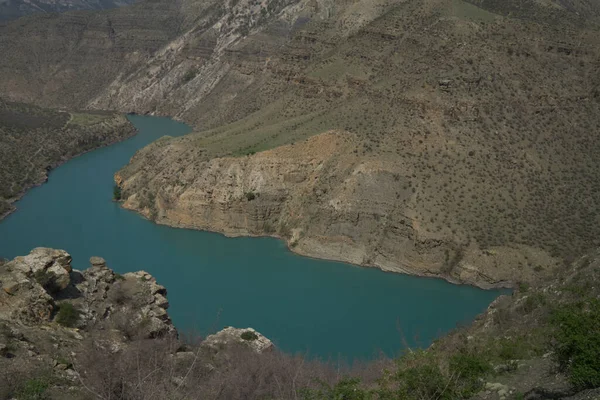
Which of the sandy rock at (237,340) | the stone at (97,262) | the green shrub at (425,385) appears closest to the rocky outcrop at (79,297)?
the stone at (97,262)

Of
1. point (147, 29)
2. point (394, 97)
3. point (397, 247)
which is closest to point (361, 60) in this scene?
point (394, 97)

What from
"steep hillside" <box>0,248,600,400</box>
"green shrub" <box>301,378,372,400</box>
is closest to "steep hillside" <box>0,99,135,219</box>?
"steep hillside" <box>0,248,600,400</box>

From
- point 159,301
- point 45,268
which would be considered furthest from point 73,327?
point 159,301

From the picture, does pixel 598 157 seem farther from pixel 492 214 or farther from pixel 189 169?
pixel 189 169

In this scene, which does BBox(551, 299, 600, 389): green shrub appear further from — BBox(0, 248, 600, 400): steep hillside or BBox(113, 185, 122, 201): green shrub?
BBox(113, 185, 122, 201): green shrub

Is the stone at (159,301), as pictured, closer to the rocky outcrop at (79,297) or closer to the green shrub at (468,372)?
the rocky outcrop at (79,297)
